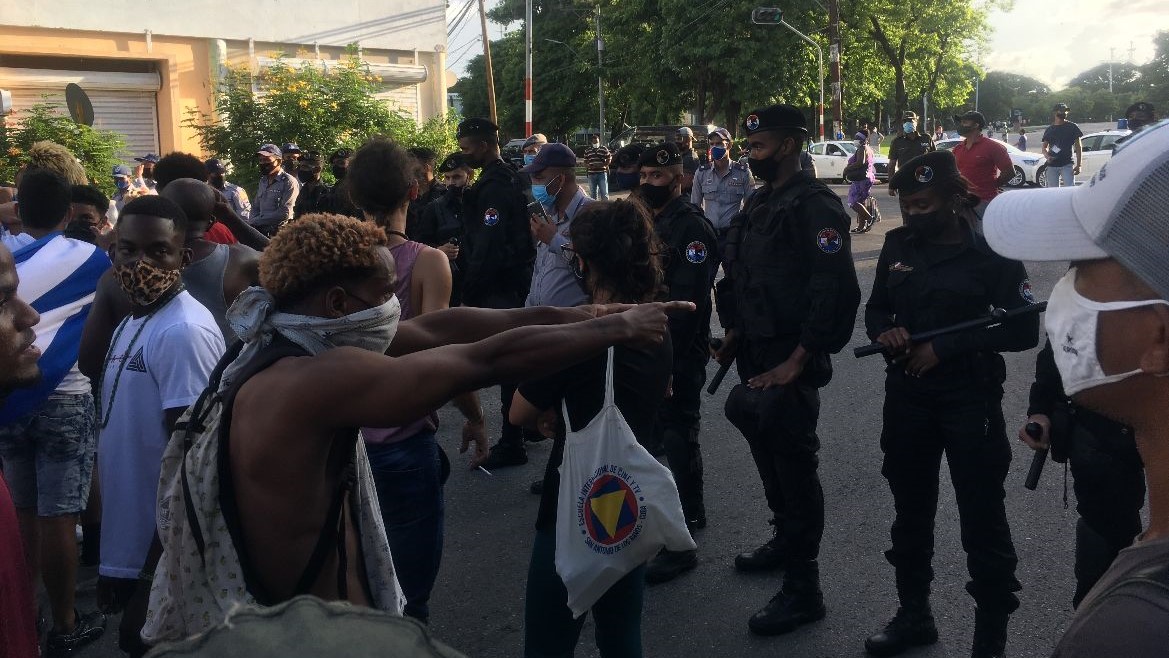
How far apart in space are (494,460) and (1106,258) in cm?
502

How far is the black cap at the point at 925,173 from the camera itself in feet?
12.0

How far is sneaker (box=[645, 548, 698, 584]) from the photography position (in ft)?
14.5

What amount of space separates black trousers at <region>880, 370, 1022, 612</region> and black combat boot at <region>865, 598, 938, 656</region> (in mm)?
39

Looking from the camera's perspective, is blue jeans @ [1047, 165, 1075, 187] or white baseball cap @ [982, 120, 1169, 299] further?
blue jeans @ [1047, 165, 1075, 187]

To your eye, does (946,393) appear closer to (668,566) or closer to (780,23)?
(668,566)

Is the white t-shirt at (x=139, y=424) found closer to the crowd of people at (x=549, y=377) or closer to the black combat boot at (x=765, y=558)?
the crowd of people at (x=549, y=377)

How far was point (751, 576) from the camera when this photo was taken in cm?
448

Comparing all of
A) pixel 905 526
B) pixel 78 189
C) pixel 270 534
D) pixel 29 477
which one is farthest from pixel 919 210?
pixel 78 189

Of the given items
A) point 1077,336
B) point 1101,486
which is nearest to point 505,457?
point 1101,486

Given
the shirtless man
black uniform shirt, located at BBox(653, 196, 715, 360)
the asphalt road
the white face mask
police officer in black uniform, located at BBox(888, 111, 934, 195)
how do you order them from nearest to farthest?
the white face mask
the shirtless man
the asphalt road
black uniform shirt, located at BBox(653, 196, 715, 360)
police officer in black uniform, located at BBox(888, 111, 934, 195)

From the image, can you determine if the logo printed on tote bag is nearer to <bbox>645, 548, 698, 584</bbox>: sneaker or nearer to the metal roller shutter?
<bbox>645, 548, 698, 584</bbox>: sneaker

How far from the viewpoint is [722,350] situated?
14.6 ft

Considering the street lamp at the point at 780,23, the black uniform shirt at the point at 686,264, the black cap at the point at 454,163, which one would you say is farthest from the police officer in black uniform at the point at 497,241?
the street lamp at the point at 780,23

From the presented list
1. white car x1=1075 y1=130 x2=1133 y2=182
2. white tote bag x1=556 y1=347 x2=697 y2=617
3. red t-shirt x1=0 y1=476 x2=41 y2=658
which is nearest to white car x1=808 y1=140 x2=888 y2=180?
→ white car x1=1075 y1=130 x2=1133 y2=182
